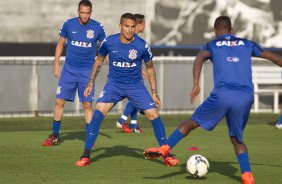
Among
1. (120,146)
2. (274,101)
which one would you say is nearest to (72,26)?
(120,146)

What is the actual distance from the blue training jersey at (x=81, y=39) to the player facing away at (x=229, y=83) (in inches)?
168

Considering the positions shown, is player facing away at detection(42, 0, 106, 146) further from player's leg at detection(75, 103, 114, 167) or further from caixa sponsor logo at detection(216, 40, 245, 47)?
caixa sponsor logo at detection(216, 40, 245, 47)

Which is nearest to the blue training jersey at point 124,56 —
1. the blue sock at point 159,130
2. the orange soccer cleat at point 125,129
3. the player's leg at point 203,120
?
the blue sock at point 159,130

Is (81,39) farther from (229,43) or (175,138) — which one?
(229,43)

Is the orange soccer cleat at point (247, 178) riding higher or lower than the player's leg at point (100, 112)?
lower

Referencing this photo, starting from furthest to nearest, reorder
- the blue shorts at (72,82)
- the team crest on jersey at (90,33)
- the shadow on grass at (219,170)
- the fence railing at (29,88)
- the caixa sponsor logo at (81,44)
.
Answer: the fence railing at (29,88) → the blue shorts at (72,82) → the caixa sponsor logo at (81,44) → the team crest on jersey at (90,33) → the shadow on grass at (219,170)

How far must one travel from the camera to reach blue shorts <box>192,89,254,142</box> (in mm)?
10844

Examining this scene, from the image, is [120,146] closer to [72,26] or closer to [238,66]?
[72,26]

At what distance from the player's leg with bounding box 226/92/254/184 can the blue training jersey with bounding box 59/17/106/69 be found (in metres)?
4.56

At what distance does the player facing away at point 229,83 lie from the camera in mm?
10867

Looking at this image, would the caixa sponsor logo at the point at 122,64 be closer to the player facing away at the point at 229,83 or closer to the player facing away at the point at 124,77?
the player facing away at the point at 124,77

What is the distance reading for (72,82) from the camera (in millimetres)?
15305

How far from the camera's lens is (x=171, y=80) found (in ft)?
74.0

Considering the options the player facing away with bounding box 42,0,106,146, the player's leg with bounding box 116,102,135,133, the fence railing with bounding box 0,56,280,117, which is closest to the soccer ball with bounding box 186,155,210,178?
the player facing away with bounding box 42,0,106,146
